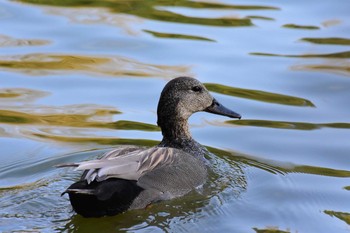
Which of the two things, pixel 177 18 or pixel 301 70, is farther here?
pixel 177 18

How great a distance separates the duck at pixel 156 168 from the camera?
807 cm

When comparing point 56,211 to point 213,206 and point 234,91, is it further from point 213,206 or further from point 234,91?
point 234,91

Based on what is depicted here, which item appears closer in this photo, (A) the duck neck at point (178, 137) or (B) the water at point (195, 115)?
(B) the water at point (195, 115)

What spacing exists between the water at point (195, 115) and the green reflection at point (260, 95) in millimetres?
24

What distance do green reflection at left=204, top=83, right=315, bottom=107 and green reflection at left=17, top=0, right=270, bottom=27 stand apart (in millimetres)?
2566

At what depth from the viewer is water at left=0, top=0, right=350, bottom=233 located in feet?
27.8

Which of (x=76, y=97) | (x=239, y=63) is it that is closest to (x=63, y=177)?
(x=76, y=97)

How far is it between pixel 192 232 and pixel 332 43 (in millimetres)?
6214

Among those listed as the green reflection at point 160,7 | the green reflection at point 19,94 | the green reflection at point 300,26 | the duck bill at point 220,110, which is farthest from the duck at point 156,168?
the green reflection at point 160,7

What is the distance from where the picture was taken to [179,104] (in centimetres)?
994

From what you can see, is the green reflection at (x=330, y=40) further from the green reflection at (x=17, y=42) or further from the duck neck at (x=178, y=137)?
the duck neck at (x=178, y=137)

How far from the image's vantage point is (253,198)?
8.81 metres

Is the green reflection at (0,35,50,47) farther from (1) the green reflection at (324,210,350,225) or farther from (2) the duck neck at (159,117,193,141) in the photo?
(1) the green reflection at (324,210,350,225)

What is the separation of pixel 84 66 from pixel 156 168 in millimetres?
4188
